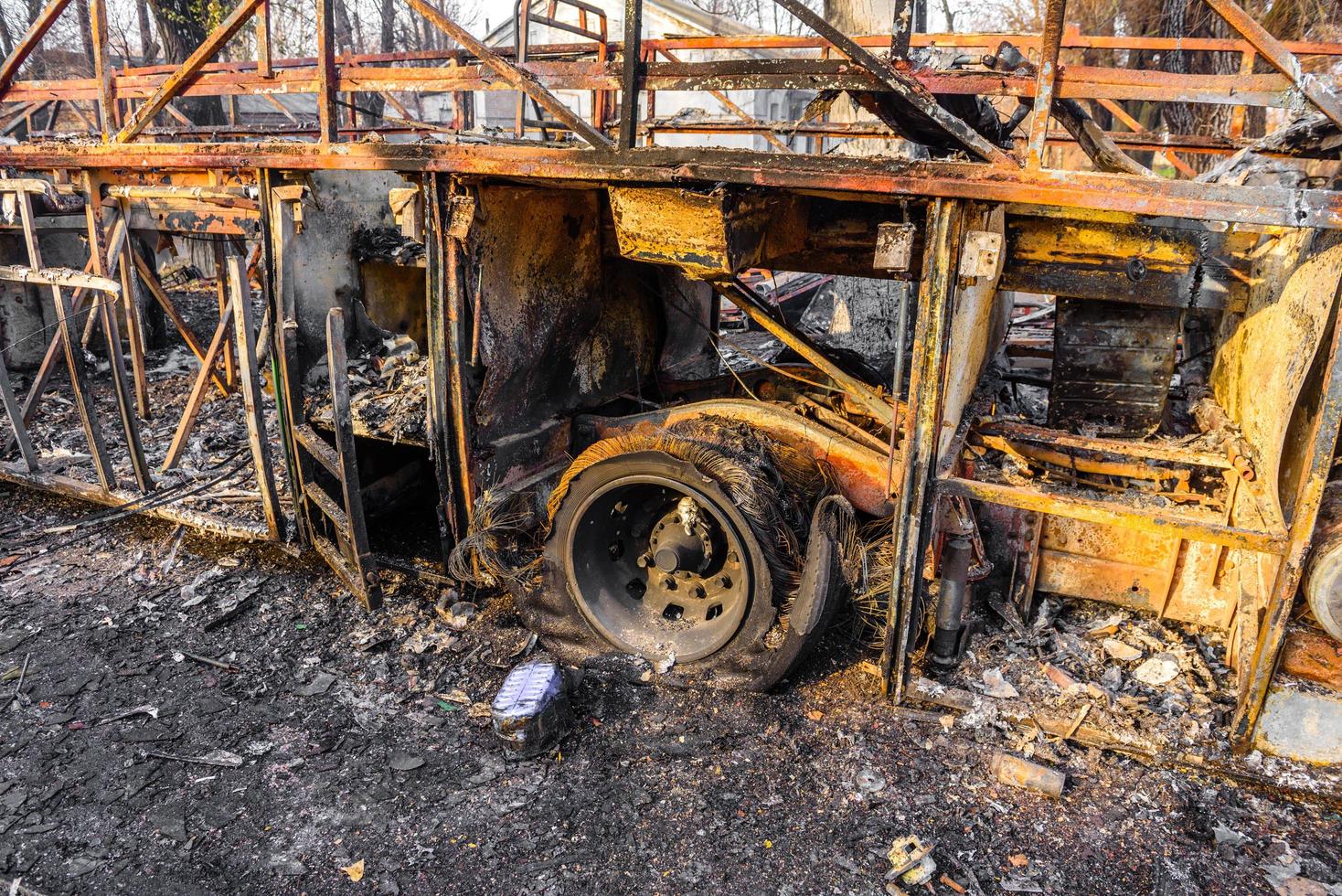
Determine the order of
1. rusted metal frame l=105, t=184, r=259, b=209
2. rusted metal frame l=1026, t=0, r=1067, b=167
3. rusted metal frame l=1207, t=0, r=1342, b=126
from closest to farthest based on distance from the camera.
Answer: rusted metal frame l=1207, t=0, r=1342, b=126, rusted metal frame l=1026, t=0, r=1067, b=167, rusted metal frame l=105, t=184, r=259, b=209

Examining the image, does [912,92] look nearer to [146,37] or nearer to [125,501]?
[125,501]

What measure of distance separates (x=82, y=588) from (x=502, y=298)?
10.8 feet

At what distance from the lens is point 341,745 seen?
13.4 ft

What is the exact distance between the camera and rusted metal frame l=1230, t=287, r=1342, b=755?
3.27m

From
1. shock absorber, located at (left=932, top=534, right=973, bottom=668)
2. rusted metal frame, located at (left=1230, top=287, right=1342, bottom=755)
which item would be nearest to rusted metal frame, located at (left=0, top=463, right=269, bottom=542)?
shock absorber, located at (left=932, top=534, right=973, bottom=668)

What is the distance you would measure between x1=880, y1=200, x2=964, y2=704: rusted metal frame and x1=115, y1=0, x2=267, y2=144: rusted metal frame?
3.28 metres

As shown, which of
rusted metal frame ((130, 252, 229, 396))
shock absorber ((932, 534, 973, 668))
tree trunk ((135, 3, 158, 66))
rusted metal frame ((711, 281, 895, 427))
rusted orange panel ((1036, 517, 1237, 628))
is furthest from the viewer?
tree trunk ((135, 3, 158, 66))

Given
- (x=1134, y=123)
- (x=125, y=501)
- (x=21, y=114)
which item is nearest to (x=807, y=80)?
(x=1134, y=123)

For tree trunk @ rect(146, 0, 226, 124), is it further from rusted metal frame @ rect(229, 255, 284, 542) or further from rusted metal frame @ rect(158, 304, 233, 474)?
rusted metal frame @ rect(229, 255, 284, 542)

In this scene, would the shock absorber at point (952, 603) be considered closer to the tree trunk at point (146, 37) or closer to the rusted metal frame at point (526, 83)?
the rusted metal frame at point (526, 83)

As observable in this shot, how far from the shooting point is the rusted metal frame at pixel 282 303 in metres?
5.02

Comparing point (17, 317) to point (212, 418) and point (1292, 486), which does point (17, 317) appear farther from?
point (1292, 486)

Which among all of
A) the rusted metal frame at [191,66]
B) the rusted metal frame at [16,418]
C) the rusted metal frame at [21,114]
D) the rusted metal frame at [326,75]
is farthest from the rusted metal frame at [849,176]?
the rusted metal frame at [21,114]

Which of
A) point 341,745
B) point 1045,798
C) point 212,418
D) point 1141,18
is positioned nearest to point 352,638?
point 341,745
